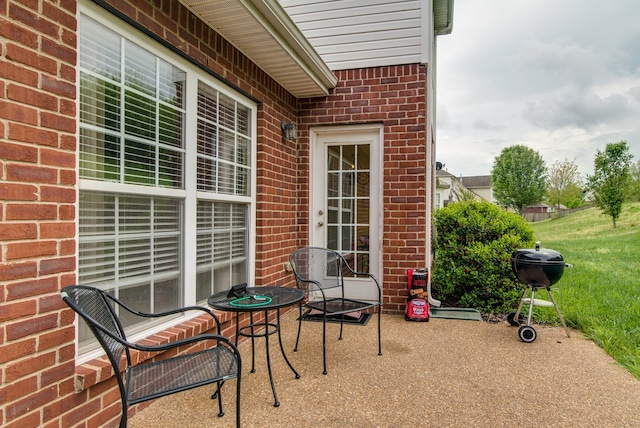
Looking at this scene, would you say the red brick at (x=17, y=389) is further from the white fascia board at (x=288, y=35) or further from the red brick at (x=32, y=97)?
the white fascia board at (x=288, y=35)

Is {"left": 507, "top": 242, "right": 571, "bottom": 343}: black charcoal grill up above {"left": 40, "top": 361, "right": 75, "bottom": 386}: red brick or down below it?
above

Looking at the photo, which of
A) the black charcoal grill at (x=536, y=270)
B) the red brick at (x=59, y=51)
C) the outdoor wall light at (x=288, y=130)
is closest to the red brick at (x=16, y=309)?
the red brick at (x=59, y=51)

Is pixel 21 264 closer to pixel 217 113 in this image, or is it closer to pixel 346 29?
pixel 217 113

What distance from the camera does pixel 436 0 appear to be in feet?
19.2

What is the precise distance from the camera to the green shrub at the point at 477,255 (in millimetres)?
4254

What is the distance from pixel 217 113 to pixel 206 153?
38 centimetres

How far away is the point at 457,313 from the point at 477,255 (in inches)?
28.5

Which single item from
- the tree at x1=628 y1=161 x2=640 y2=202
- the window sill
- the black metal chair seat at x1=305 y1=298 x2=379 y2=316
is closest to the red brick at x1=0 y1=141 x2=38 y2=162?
the window sill

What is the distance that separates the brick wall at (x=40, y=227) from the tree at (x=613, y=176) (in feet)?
59.0

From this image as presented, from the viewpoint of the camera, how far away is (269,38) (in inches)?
115

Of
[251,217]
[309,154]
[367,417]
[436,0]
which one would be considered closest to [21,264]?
[367,417]

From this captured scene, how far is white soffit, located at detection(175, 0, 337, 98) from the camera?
2.52 m

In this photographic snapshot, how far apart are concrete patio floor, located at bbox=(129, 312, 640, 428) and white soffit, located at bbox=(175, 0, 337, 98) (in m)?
2.54

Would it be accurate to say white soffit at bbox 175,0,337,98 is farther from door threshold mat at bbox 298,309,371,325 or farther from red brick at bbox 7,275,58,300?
door threshold mat at bbox 298,309,371,325
